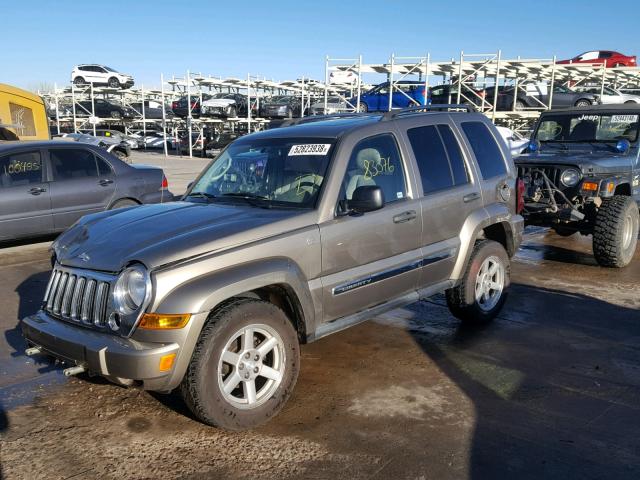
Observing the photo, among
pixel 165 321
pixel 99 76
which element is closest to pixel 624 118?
pixel 165 321

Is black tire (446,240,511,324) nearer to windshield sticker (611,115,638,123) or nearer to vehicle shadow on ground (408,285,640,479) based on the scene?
vehicle shadow on ground (408,285,640,479)

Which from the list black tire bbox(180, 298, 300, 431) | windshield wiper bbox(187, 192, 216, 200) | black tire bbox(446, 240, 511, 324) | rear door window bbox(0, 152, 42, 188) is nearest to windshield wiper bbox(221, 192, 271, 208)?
windshield wiper bbox(187, 192, 216, 200)

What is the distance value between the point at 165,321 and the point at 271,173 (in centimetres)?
158

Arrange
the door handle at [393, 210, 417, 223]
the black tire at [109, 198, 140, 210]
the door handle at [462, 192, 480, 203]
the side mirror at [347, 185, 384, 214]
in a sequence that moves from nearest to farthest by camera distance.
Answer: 1. the side mirror at [347, 185, 384, 214]
2. the door handle at [393, 210, 417, 223]
3. the door handle at [462, 192, 480, 203]
4. the black tire at [109, 198, 140, 210]

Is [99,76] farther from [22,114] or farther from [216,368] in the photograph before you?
[216,368]

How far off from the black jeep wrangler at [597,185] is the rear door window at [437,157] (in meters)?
2.14

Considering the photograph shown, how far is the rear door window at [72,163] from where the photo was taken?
8.31 metres

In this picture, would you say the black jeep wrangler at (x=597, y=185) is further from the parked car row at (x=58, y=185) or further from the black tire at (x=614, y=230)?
the parked car row at (x=58, y=185)

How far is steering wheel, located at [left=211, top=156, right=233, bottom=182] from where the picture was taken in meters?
4.70

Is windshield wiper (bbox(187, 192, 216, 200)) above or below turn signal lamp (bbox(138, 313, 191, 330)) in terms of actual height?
above

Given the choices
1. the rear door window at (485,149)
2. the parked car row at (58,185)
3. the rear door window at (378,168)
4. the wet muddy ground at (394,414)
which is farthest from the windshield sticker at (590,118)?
the parked car row at (58,185)

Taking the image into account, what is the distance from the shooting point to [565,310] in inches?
230

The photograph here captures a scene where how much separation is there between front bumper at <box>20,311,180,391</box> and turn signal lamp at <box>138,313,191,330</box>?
89mm

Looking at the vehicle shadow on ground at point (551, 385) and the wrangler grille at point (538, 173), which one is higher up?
the wrangler grille at point (538, 173)
